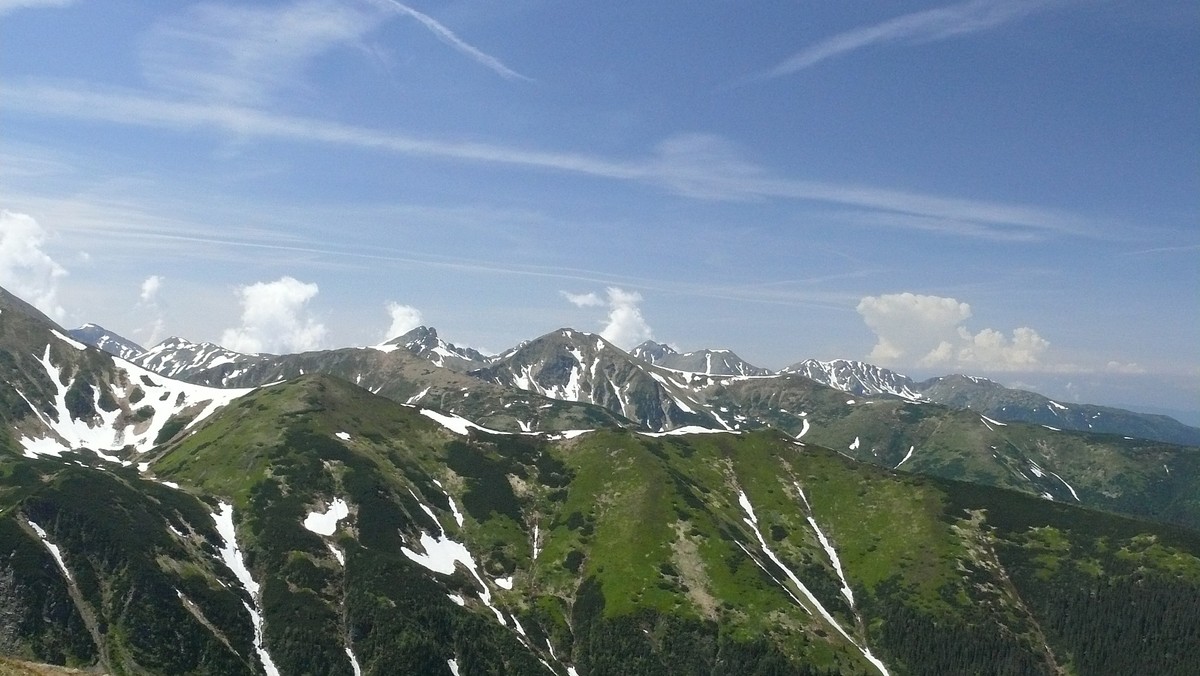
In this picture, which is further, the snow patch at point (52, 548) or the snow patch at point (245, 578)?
the snow patch at point (245, 578)

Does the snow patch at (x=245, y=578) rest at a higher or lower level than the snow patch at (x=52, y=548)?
lower

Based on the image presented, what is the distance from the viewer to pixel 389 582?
182875 millimetres

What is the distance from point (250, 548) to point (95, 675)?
147396 millimetres

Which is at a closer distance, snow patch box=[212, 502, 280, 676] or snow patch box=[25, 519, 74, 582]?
snow patch box=[25, 519, 74, 582]

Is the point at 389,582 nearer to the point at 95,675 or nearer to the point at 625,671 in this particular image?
the point at 625,671

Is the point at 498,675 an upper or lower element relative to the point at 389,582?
lower

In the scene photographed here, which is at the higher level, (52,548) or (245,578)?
(52,548)

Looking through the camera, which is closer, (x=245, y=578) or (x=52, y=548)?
(x=52, y=548)

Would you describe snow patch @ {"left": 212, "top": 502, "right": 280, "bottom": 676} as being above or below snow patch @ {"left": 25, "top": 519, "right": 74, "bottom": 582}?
below

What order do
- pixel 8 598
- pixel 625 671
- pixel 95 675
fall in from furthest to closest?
pixel 625 671 → pixel 8 598 → pixel 95 675

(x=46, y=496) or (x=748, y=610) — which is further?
(x=748, y=610)

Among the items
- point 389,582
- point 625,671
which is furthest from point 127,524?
point 625,671

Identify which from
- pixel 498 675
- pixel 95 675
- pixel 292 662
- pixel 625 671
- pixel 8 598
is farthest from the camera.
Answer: pixel 625 671

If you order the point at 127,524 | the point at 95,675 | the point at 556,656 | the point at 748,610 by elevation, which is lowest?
the point at 556,656
